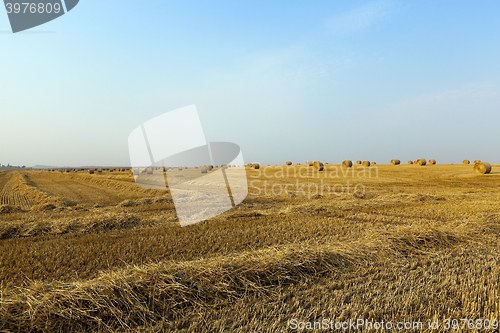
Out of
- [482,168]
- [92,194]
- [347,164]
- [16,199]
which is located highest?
[16,199]

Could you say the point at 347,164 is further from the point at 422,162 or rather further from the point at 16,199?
the point at 16,199

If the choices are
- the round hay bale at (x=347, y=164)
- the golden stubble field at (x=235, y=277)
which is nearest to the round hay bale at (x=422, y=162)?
the round hay bale at (x=347, y=164)

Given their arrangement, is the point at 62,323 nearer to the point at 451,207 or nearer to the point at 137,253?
the point at 137,253

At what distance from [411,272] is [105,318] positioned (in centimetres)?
465

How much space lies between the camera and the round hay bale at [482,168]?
30541mm

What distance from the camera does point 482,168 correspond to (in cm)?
3130

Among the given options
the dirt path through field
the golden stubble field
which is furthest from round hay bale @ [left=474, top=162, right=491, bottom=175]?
the dirt path through field

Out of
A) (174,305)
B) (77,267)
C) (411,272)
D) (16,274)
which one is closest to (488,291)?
(411,272)

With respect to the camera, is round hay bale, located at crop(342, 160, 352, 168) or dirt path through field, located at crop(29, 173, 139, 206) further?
round hay bale, located at crop(342, 160, 352, 168)

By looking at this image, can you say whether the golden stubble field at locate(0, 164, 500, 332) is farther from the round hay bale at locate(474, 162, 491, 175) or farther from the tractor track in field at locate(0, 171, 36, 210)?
the round hay bale at locate(474, 162, 491, 175)

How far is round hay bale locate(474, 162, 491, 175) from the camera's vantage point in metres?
30.5

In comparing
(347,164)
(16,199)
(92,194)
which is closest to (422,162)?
(347,164)

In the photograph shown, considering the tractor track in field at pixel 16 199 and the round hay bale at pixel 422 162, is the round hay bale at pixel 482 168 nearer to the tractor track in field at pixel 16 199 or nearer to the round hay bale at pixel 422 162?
the round hay bale at pixel 422 162

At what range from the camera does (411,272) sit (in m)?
4.34
